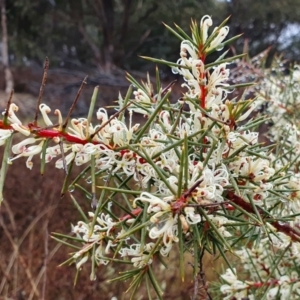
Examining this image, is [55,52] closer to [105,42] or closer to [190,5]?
[105,42]

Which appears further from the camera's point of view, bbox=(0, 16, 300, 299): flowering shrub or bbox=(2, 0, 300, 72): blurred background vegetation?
bbox=(2, 0, 300, 72): blurred background vegetation

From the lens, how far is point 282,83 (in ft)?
2.89

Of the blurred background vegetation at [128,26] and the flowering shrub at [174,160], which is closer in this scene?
the flowering shrub at [174,160]

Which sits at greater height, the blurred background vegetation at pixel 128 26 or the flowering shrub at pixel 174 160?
the flowering shrub at pixel 174 160

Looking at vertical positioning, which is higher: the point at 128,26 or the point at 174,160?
the point at 174,160

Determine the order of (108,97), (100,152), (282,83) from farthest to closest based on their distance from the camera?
(108,97) < (282,83) < (100,152)

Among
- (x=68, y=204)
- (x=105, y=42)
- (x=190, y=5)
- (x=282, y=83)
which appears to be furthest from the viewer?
(x=105, y=42)

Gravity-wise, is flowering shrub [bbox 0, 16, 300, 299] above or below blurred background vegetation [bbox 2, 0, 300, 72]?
above

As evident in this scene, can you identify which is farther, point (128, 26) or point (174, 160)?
point (128, 26)

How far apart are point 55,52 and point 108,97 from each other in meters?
3.11

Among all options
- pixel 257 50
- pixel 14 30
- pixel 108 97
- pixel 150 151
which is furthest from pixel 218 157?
pixel 257 50

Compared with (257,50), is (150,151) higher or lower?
higher

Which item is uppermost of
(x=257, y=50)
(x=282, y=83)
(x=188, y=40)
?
(x=188, y=40)

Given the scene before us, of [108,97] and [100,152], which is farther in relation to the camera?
[108,97]
